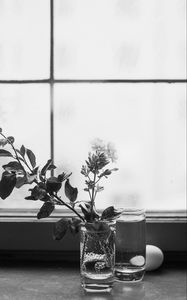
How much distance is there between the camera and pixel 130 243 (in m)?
1.21

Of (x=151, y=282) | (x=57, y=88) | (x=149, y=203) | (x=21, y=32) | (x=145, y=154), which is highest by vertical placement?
(x=21, y=32)

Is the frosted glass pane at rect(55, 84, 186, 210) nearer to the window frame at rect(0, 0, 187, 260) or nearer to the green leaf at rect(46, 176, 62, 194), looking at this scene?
the window frame at rect(0, 0, 187, 260)

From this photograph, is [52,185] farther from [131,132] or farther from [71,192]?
[131,132]

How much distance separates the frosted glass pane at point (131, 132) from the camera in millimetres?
1328

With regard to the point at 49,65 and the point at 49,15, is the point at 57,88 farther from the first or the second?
the point at 49,15

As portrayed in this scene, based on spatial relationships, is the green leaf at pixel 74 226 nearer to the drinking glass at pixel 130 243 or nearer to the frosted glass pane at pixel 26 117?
the drinking glass at pixel 130 243

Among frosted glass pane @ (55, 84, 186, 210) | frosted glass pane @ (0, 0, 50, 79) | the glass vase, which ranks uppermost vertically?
frosted glass pane @ (0, 0, 50, 79)

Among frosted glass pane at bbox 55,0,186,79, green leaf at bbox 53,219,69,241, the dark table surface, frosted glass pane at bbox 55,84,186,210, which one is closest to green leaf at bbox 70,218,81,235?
green leaf at bbox 53,219,69,241

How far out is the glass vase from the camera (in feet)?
3.65

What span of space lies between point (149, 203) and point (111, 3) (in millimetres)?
476

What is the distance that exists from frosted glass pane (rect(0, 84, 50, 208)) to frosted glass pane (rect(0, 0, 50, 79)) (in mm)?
35

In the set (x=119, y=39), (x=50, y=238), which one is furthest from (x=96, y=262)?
(x=119, y=39)

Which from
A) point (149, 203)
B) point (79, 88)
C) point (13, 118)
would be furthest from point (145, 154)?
point (13, 118)

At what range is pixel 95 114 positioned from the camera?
133 cm
